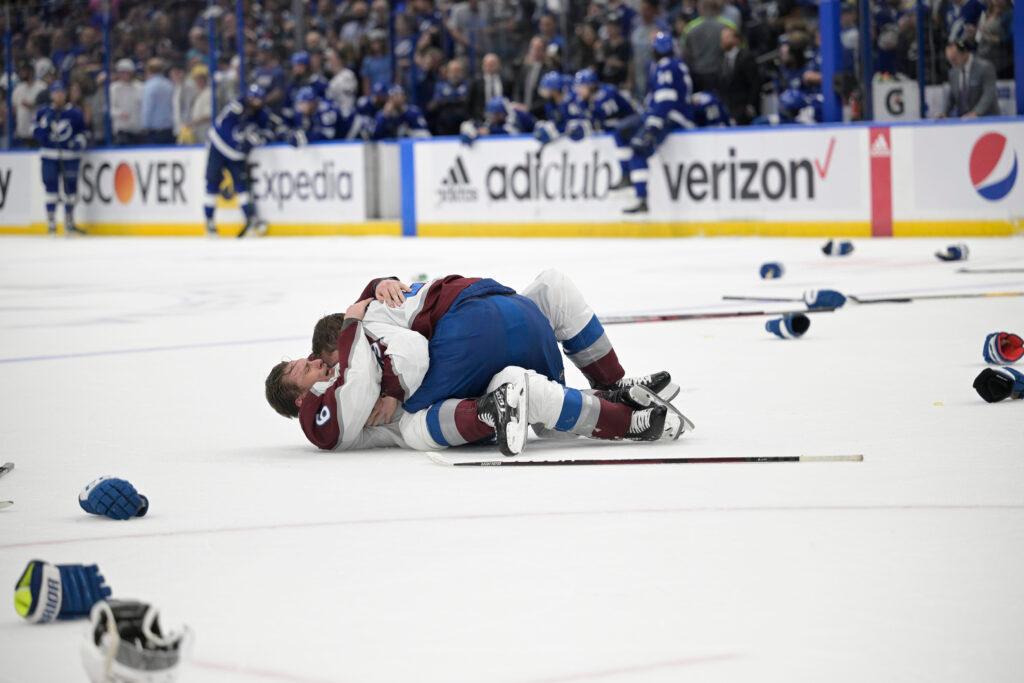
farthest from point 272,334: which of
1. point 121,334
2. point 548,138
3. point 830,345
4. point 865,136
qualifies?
point 548,138

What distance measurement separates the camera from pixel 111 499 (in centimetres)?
417

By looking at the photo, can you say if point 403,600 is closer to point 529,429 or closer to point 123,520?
point 123,520

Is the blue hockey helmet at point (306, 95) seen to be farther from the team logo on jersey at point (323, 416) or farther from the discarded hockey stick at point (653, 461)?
the discarded hockey stick at point (653, 461)

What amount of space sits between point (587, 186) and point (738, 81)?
232cm

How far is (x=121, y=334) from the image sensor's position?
31.6ft

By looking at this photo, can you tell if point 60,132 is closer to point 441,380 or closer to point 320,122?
point 320,122

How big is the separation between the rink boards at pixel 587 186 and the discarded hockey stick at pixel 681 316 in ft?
22.8

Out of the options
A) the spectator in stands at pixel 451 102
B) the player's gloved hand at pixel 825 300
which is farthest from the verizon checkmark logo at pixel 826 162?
the player's gloved hand at pixel 825 300

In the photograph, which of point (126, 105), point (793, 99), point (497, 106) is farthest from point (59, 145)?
point (793, 99)

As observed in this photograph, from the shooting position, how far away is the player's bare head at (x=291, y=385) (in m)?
5.24

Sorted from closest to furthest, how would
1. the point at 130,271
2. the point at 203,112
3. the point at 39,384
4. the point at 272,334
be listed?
the point at 39,384, the point at 272,334, the point at 130,271, the point at 203,112

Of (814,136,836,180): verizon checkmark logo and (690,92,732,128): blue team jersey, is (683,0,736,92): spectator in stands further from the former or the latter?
(814,136,836,180): verizon checkmark logo

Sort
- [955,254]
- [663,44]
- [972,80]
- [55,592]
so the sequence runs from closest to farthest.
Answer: [55,592] → [955,254] → [972,80] → [663,44]

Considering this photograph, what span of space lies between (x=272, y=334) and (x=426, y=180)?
1253 cm
